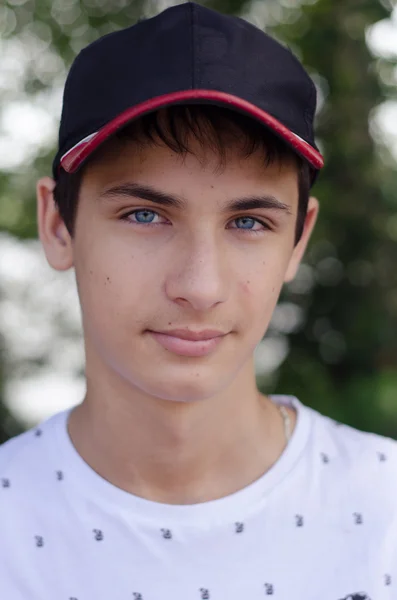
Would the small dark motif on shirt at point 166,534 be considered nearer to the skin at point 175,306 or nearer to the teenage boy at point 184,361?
the teenage boy at point 184,361

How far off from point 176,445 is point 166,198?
25.3 inches

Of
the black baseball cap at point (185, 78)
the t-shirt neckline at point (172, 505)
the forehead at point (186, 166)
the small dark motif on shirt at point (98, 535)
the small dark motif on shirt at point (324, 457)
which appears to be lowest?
the small dark motif on shirt at point (98, 535)

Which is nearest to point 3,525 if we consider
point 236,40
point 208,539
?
point 208,539

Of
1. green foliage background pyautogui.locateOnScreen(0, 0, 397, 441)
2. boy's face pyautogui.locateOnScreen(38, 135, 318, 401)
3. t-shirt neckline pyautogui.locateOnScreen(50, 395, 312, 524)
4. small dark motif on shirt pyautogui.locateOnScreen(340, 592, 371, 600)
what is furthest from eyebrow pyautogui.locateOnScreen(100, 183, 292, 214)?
A: green foliage background pyautogui.locateOnScreen(0, 0, 397, 441)

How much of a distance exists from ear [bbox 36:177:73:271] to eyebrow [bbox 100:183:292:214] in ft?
0.96

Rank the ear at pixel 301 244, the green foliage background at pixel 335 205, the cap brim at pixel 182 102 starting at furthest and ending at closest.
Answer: the green foliage background at pixel 335 205, the ear at pixel 301 244, the cap brim at pixel 182 102

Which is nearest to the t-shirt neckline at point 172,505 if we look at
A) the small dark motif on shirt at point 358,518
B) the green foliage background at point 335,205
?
the small dark motif on shirt at point 358,518

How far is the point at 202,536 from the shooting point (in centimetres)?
184

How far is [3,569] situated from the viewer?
71.9 inches

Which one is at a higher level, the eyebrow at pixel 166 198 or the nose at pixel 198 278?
the eyebrow at pixel 166 198

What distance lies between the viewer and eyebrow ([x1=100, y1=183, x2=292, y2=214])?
1.71 m

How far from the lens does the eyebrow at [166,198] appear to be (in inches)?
67.2

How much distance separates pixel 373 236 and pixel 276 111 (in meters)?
2.73

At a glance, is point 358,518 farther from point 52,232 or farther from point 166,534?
point 52,232
